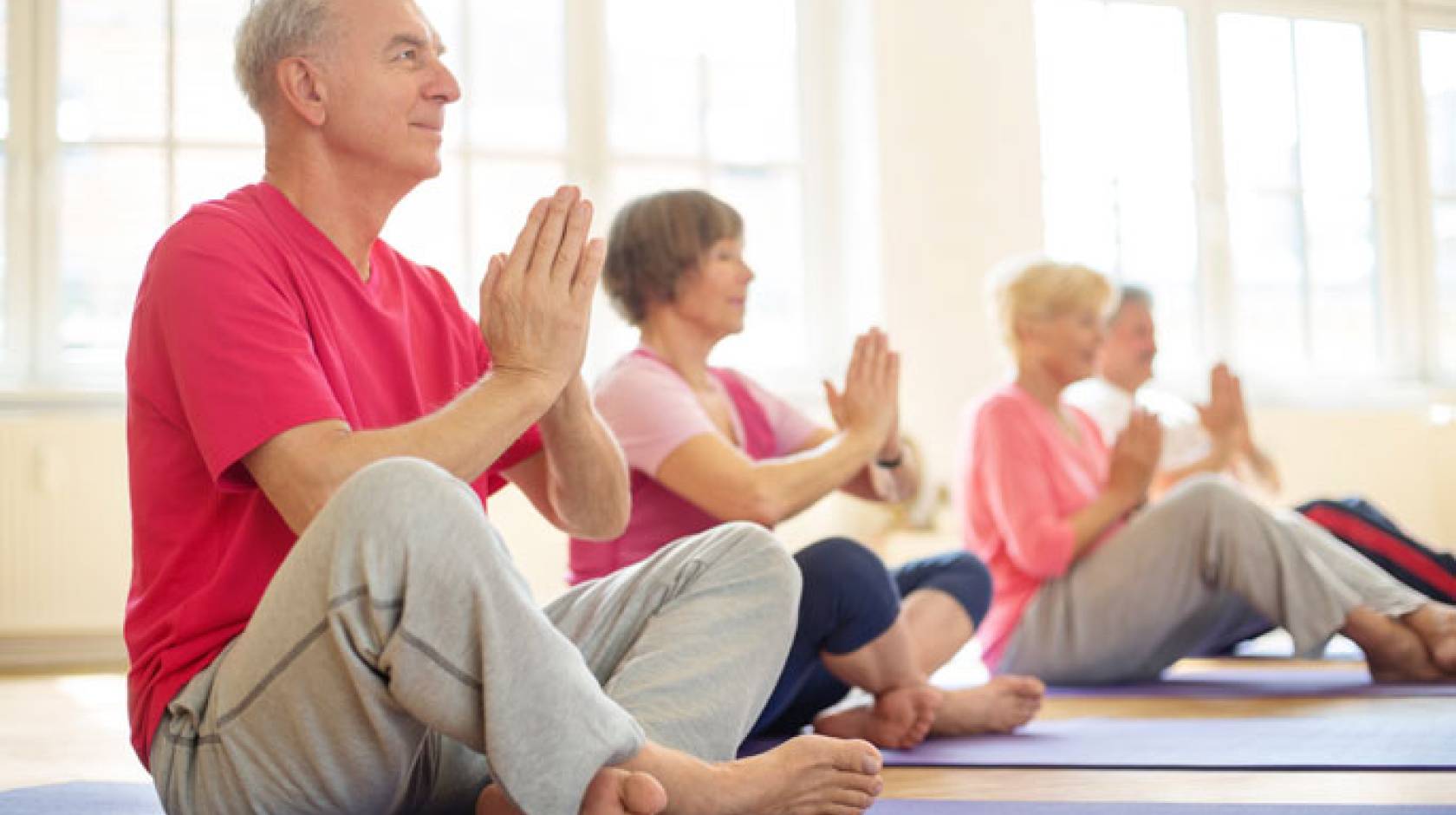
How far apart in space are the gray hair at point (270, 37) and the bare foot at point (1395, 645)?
1.97m

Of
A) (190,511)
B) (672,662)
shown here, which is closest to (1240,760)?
(672,662)

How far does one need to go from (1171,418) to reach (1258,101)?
6.27ft

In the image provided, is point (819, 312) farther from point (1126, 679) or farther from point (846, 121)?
point (1126, 679)

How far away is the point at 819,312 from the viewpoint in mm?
5023

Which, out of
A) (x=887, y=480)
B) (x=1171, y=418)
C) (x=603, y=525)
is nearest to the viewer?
(x=603, y=525)

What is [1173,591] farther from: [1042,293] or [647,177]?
[647,177]

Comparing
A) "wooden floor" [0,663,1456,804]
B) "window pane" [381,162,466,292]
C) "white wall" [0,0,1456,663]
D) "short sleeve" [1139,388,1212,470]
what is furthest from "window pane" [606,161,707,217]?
"wooden floor" [0,663,1456,804]

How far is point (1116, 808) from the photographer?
155cm

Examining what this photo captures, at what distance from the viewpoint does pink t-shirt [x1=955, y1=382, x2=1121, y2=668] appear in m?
2.78

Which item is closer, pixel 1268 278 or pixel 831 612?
pixel 831 612

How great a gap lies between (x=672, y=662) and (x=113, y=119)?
12.0 ft

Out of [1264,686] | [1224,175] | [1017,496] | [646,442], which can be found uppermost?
[1224,175]

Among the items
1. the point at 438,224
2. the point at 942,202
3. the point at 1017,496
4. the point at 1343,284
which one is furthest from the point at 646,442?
the point at 1343,284

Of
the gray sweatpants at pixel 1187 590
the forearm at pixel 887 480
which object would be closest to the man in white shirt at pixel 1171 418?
the gray sweatpants at pixel 1187 590
